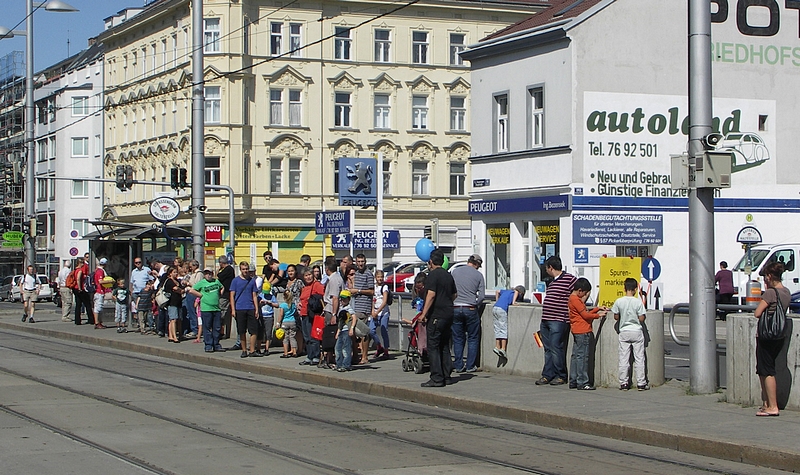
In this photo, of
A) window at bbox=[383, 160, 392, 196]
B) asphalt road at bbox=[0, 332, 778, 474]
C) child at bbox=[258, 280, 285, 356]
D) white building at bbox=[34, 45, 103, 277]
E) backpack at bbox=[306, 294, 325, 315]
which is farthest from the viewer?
white building at bbox=[34, 45, 103, 277]

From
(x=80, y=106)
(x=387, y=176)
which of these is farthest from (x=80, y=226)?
(x=387, y=176)

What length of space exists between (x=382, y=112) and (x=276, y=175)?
6.87m

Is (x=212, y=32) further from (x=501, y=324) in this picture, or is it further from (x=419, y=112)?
(x=501, y=324)

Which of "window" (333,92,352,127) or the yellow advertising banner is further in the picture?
"window" (333,92,352,127)

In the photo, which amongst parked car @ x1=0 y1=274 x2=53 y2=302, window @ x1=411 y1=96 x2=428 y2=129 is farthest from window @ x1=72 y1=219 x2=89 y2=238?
window @ x1=411 y1=96 x2=428 y2=129

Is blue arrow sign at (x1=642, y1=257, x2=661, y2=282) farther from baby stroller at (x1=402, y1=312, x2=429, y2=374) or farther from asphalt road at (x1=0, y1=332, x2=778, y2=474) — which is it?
asphalt road at (x1=0, y1=332, x2=778, y2=474)

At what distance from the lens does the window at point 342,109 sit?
→ 59.9 metres

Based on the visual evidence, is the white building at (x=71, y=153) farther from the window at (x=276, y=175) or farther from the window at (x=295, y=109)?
the window at (x=276, y=175)

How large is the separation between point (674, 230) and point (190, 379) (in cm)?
1984

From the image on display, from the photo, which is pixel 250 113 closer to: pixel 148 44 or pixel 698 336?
pixel 148 44

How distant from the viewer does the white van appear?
30172mm

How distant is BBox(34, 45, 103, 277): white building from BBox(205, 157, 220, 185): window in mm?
16969

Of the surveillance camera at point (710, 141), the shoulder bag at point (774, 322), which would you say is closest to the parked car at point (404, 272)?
the surveillance camera at point (710, 141)

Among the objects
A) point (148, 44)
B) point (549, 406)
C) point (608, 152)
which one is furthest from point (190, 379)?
point (148, 44)
